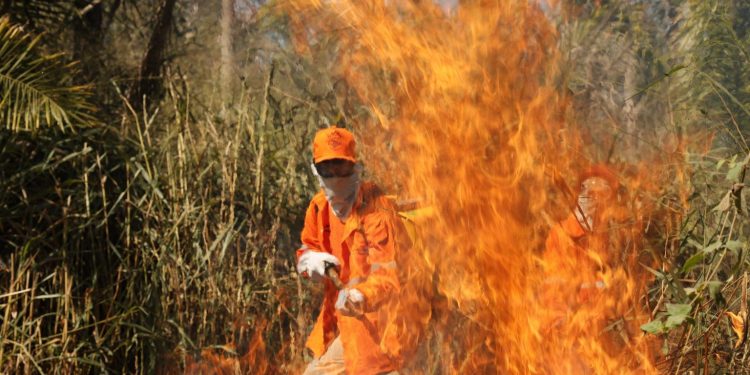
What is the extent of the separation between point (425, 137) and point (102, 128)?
10.9 ft

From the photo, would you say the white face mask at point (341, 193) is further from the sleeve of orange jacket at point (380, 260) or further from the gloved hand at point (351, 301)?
the gloved hand at point (351, 301)

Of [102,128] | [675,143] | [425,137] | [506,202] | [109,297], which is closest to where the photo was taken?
[506,202]

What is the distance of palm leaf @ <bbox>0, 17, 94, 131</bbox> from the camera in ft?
19.7

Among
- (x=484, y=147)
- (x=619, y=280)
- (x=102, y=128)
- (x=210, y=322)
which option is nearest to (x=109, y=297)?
(x=210, y=322)

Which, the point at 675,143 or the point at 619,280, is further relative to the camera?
the point at 675,143

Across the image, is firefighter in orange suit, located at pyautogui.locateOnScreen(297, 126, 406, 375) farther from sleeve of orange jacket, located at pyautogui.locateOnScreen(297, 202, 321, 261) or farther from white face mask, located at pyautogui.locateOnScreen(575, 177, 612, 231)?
white face mask, located at pyautogui.locateOnScreen(575, 177, 612, 231)

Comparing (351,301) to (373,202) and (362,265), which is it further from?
(373,202)

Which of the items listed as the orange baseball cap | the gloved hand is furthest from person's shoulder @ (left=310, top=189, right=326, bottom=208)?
the gloved hand

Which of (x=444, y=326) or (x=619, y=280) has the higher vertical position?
(x=619, y=280)

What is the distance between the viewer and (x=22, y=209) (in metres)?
6.11

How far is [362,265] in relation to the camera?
4.59 meters

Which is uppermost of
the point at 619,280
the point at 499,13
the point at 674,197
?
the point at 499,13

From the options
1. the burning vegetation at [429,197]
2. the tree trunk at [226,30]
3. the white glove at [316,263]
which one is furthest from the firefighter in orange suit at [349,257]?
the tree trunk at [226,30]

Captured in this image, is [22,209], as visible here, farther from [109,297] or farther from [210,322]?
[210,322]
